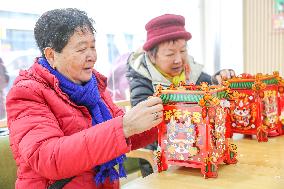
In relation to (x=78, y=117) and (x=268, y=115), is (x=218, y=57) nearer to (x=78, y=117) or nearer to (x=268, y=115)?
(x=268, y=115)

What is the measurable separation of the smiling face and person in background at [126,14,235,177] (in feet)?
2.48

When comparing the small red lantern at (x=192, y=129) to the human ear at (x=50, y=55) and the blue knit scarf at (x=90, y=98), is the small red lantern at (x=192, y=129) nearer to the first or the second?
the blue knit scarf at (x=90, y=98)

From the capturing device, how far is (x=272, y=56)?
157 inches

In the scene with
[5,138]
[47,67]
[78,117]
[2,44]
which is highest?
[2,44]

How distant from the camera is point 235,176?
1.28 meters

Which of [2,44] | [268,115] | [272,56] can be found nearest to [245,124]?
[268,115]

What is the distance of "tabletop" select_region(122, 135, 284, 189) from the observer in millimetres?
1199

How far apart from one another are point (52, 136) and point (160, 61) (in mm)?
1143

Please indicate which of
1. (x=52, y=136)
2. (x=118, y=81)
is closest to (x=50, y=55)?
(x=52, y=136)

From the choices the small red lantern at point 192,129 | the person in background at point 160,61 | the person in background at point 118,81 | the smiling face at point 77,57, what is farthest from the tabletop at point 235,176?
the person in background at point 118,81

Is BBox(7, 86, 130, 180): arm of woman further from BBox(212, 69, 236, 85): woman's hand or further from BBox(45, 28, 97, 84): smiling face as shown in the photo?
BBox(212, 69, 236, 85): woman's hand

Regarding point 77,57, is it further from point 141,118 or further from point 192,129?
point 192,129

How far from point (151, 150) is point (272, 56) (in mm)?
2455

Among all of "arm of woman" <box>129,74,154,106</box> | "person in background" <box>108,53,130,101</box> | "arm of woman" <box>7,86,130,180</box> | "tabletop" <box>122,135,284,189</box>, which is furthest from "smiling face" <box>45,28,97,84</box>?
"person in background" <box>108,53,130,101</box>
